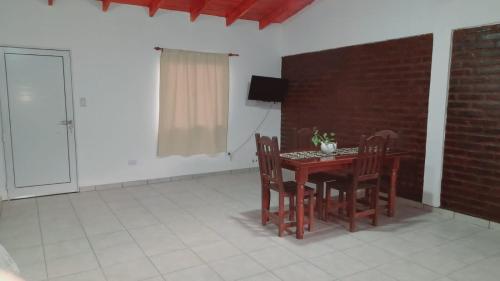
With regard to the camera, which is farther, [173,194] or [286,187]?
[173,194]

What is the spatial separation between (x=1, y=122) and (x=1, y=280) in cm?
428

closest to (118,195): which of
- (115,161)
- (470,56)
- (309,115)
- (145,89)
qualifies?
(115,161)

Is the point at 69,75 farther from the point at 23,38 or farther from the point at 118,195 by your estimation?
the point at 118,195

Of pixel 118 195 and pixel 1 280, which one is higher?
pixel 1 280

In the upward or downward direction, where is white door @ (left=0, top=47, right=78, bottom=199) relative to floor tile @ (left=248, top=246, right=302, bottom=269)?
upward

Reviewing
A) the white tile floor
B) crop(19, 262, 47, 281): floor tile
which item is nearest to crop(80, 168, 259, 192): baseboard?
the white tile floor

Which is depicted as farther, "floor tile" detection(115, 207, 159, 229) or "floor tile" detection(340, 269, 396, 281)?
"floor tile" detection(115, 207, 159, 229)

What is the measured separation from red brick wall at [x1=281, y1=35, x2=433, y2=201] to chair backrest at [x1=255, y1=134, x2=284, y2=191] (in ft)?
5.26

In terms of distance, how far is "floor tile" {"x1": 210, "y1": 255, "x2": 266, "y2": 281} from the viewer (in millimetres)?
2643

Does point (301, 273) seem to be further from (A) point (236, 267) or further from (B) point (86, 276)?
(B) point (86, 276)

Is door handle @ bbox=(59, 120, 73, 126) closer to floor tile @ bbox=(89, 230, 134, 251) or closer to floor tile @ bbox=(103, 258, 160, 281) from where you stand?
floor tile @ bbox=(89, 230, 134, 251)

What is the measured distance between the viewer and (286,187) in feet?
Result: 11.4

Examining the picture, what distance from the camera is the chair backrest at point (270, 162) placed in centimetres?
323

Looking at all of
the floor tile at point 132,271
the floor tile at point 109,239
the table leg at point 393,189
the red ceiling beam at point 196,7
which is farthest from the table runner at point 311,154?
the red ceiling beam at point 196,7
